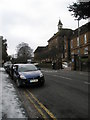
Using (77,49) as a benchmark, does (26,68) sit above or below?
below

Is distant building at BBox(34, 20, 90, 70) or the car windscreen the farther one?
distant building at BBox(34, 20, 90, 70)

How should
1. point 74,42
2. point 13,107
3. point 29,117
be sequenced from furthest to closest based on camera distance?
1. point 74,42
2. point 13,107
3. point 29,117

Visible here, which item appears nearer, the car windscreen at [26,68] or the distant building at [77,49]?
the car windscreen at [26,68]

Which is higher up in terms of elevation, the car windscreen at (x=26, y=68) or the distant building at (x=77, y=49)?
the distant building at (x=77, y=49)

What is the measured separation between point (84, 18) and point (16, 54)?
76545mm

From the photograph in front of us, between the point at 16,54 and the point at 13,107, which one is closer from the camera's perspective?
the point at 13,107

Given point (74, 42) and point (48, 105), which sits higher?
point (74, 42)

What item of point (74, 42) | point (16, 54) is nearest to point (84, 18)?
point (74, 42)

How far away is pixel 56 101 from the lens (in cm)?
714

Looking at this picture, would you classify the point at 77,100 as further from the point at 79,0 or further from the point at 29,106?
the point at 79,0

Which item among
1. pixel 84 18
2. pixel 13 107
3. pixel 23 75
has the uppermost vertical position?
pixel 84 18

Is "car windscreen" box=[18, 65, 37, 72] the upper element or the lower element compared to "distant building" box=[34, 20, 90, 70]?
lower

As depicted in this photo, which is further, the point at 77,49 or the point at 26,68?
the point at 77,49

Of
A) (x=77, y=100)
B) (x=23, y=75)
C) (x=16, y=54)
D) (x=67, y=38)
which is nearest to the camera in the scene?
(x=77, y=100)
